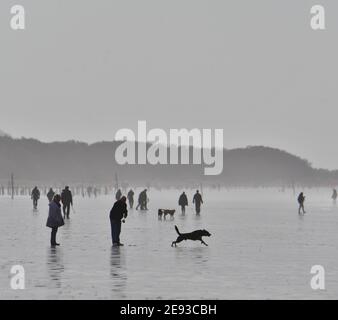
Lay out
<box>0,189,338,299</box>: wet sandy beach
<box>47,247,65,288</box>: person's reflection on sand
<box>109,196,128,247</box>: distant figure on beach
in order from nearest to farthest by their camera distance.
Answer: <box>0,189,338,299</box>: wet sandy beach
<box>47,247,65,288</box>: person's reflection on sand
<box>109,196,128,247</box>: distant figure on beach

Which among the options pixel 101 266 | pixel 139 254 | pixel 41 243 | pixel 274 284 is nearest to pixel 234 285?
pixel 274 284

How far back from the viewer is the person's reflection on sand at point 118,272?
15.2 metres

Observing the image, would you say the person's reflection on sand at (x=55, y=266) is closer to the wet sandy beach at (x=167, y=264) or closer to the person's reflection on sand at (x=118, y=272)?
the wet sandy beach at (x=167, y=264)

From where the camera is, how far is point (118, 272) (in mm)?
18375

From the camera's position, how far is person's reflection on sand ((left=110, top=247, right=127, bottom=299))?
15.2m

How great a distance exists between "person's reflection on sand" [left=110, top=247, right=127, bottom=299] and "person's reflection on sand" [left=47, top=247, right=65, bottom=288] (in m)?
1.13

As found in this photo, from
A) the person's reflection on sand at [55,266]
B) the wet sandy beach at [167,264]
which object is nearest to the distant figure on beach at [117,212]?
the wet sandy beach at [167,264]

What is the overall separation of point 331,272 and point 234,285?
3223 mm

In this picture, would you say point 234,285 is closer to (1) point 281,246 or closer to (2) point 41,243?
(1) point 281,246

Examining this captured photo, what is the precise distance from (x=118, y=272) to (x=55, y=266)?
6.43ft

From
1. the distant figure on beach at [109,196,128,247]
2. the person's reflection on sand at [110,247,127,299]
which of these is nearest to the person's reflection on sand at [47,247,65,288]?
the person's reflection on sand at [110,247,127,299]

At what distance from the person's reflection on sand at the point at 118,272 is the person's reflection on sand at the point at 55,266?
44.4 inches

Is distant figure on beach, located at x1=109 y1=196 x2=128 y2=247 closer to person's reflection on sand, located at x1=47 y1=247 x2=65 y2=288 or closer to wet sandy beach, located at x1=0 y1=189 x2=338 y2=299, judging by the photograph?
wet sandy beach, located at x1=0 y1=189 x2=338 y2=299
